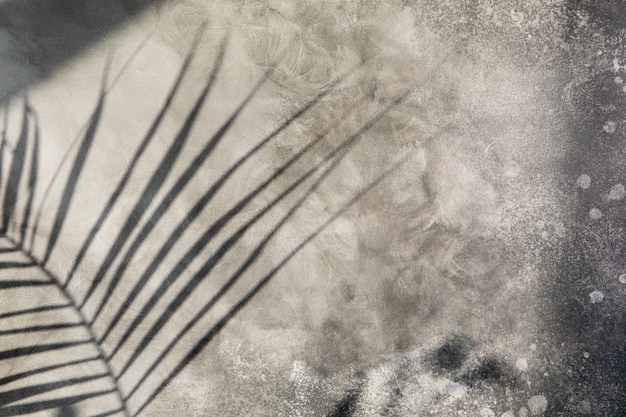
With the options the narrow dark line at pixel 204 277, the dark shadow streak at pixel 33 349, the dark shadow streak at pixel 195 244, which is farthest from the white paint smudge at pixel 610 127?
the dark shadow streak at pixel 33 349

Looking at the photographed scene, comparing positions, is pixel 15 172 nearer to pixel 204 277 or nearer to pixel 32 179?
pixel 32 179

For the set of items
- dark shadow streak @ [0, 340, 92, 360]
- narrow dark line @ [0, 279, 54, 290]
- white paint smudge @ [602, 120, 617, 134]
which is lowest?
white paint smudge @ [602, 120, 617, 134]

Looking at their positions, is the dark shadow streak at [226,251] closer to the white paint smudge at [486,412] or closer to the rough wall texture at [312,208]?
the rough wall texture at [312,208]

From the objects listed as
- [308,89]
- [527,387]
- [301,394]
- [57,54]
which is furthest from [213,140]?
[527,387]

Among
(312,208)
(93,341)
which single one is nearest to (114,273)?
(93,341)

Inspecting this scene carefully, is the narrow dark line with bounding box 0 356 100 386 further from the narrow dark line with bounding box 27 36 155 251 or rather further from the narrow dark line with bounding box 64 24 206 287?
the narrow dark line with bounding box 27 36 155 251

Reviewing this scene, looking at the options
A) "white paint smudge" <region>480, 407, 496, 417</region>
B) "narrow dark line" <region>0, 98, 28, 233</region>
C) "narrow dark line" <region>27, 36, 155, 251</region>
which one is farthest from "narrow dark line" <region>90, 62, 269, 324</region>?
"white paint smudge" <region>480, 407, 496, 417</region>

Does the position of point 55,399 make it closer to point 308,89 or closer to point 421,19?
point 308,89
